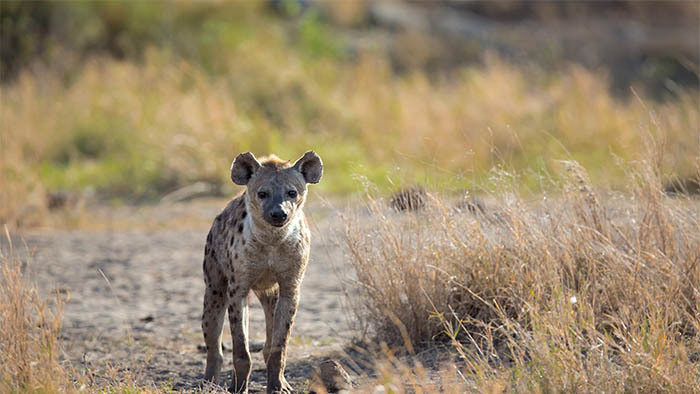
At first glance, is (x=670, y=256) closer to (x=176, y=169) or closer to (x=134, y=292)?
(x=134, y=292)

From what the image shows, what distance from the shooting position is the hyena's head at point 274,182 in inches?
202

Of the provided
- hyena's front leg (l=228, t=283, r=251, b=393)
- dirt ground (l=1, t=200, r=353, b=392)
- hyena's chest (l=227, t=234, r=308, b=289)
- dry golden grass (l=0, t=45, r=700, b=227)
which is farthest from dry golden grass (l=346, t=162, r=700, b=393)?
dry golden grass (l=0, t=45, r=700, b=227)

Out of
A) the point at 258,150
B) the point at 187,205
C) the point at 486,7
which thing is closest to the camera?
the point at 187,205

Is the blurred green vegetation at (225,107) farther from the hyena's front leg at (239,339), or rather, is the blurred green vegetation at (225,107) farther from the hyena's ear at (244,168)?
the hyena's front leg at (239,339)

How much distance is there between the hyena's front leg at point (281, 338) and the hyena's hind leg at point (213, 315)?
0.52 metres

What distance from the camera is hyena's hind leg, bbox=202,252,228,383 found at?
5.75m

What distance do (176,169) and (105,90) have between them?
364 centimetres

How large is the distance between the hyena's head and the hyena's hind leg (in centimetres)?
61

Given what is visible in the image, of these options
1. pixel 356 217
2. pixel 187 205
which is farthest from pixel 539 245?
pixel 187 205

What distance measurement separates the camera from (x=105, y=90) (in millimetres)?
16438

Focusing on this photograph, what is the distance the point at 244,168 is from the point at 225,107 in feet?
31.3

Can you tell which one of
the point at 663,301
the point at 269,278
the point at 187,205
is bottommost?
the point at 187,205

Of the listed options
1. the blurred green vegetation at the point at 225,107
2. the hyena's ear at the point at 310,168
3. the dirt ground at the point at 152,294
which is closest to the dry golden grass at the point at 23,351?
the dirt ground at the point at 152,294

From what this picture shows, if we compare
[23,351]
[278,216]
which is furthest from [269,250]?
[23,351]
